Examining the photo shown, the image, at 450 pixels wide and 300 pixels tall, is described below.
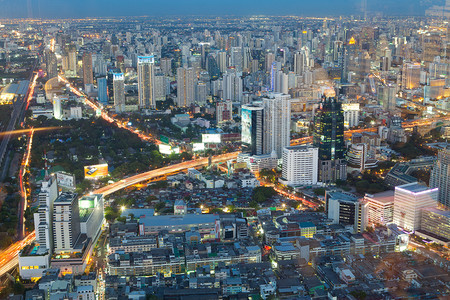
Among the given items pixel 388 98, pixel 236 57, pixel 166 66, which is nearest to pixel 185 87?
pixel 166 66

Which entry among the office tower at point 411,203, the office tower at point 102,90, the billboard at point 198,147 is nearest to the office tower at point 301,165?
the office tower at point 411,203

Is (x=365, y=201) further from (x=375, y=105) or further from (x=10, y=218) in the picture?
(x=375, y=105)

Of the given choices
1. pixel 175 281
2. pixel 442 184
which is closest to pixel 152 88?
pixel 442 184

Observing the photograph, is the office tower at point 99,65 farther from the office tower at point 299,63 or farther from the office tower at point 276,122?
the office tower at point 276,122

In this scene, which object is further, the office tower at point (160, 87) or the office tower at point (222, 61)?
the office tower at point (222, 61)

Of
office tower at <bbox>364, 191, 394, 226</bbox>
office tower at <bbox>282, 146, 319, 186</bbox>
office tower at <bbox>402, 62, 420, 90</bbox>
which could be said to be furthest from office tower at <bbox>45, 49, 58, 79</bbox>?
office tower at <bbox>364, 191, 394, 226</bbox>

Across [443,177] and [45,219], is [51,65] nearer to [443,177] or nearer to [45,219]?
[45,219]

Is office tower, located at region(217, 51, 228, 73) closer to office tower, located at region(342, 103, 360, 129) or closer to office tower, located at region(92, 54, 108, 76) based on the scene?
office tower, located at region(92, 54, 108, 76)
